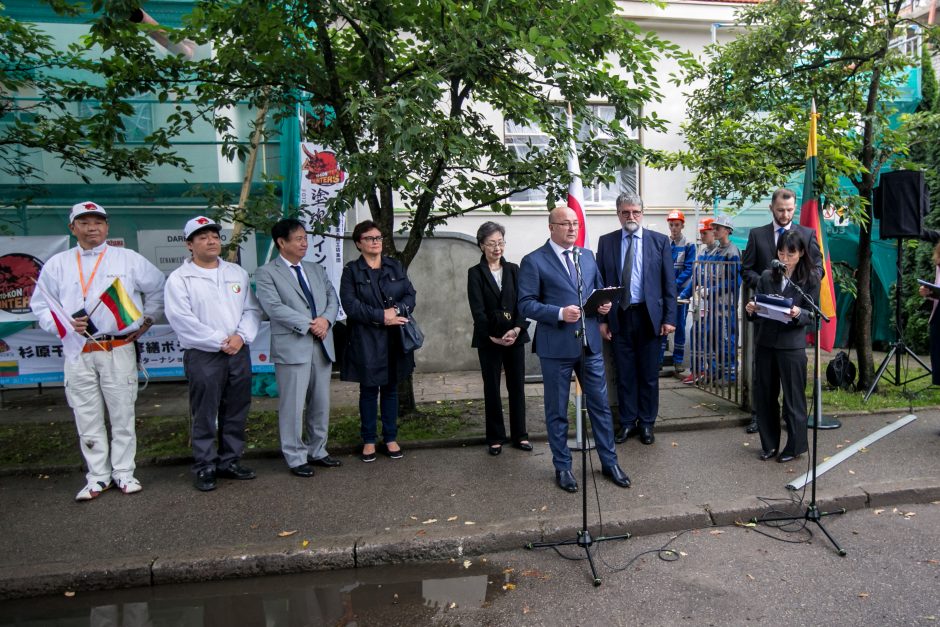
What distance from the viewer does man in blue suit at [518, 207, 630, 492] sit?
4875 millimetres

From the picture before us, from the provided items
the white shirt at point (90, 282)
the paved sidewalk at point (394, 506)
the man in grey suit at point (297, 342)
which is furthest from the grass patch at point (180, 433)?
the white shirt at point (90, 282)

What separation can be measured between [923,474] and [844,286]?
277 cm

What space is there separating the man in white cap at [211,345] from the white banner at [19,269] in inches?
107

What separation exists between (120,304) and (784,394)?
5455 mm

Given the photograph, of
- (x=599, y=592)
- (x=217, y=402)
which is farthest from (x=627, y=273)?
(x=217, y=402)

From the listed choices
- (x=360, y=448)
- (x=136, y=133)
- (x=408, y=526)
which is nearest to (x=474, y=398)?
(x=360, y=448)

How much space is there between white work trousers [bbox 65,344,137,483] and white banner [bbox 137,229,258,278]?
2528mm

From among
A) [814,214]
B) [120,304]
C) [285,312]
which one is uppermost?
[814,214]

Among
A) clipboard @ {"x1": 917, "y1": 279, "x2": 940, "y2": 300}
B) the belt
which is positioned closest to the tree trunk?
clipboard @ {"x1": 917, "y1": 279, "x2": 940, "y2": 300}

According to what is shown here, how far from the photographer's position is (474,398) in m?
7.77

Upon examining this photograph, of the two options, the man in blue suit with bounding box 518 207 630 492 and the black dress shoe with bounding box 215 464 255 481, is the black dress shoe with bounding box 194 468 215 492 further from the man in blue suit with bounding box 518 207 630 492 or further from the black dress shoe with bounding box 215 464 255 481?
the man in blue suit with bounding box 518 207 630 492

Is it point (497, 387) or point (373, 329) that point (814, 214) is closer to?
point (497, 387)

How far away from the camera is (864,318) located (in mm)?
7652

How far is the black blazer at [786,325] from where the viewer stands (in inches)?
207
